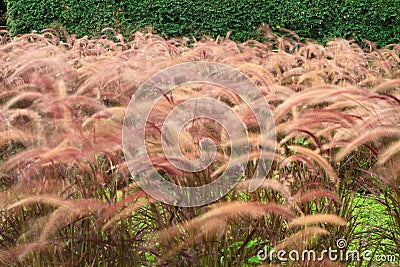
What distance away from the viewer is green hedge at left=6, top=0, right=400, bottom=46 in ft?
30.4

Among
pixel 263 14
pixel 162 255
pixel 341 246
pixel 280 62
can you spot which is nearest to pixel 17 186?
pixel 162 255

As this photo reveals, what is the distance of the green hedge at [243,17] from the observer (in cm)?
927

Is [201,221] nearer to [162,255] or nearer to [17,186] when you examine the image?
[162,255]

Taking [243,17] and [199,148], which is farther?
[243,17]

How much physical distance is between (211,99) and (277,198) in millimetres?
596

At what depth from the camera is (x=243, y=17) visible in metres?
9.38

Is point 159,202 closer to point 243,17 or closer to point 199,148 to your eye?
point 199,148
